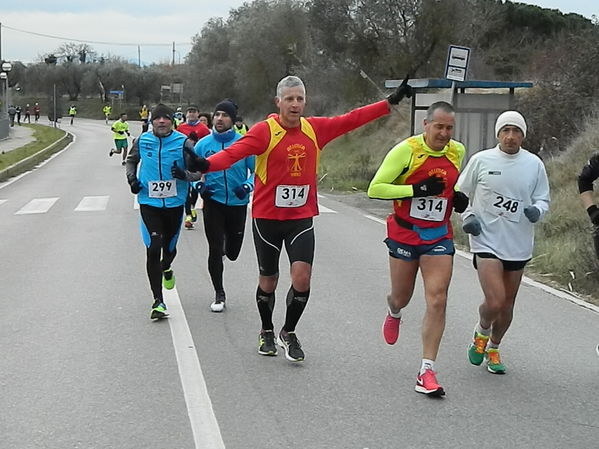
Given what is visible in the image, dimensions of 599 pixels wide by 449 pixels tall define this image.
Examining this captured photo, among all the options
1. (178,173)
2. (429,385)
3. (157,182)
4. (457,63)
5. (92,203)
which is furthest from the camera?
(92,203)

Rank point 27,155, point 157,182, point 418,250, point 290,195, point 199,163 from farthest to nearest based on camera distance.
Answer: point 27,155 < point 157,182 < point 290,195 < point 199,163 < point 418,250

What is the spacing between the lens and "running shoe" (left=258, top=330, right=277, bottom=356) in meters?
6.93

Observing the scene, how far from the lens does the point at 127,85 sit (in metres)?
115

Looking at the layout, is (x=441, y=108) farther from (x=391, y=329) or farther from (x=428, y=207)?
(x=391, y=329)

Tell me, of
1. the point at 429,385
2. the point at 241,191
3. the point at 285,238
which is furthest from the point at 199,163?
the point at 429,385

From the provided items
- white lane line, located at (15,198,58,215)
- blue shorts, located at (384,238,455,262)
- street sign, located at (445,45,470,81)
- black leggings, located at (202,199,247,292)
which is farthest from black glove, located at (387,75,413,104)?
white lane line, located at (15,198,58,215)

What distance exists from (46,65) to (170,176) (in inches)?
4659

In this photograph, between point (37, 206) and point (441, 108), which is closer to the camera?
point (441, 108)

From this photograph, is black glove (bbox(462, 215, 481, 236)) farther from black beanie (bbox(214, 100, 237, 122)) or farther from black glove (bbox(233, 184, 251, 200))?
black beanie (bbox(214, 100, 237, 122))

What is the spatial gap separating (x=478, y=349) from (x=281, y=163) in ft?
6.42

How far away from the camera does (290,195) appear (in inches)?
257

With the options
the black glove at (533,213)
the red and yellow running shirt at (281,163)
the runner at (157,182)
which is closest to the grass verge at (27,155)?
the runner at (157,182)

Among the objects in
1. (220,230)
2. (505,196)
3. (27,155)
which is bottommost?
(27,155)

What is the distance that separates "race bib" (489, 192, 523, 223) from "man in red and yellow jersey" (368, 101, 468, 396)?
0.76 feet
